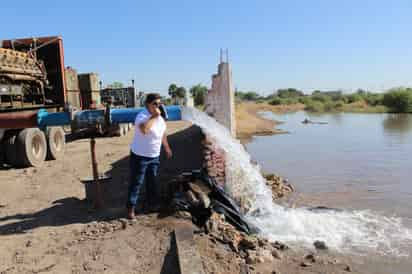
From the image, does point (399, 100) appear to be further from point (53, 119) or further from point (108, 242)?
point (108, 242)

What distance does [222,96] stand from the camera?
8977 millimetres

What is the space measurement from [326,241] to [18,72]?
8.25 metres

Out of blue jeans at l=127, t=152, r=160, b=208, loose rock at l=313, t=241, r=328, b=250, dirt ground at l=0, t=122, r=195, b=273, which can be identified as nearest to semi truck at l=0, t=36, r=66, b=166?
dirt ground at l=0, t=122, r=195, b=273

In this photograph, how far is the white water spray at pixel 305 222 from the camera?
19.9 ft

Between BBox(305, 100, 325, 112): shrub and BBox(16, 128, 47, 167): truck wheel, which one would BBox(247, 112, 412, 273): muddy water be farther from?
BBox(305, 100, 325, 112): shrub

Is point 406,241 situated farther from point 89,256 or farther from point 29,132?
point 29,132

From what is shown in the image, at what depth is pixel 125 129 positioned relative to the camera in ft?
57.4

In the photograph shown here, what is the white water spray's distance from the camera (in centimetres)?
608

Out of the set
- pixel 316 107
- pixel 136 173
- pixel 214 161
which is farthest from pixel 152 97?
pixel 316 107

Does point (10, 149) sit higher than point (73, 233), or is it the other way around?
point (10, 149)

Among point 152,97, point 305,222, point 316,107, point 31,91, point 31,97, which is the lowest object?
point 305,222

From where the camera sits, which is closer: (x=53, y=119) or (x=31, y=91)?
(x=53, y=119)

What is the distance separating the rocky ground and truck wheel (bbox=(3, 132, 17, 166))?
78.7 inches

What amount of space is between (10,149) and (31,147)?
480mm
